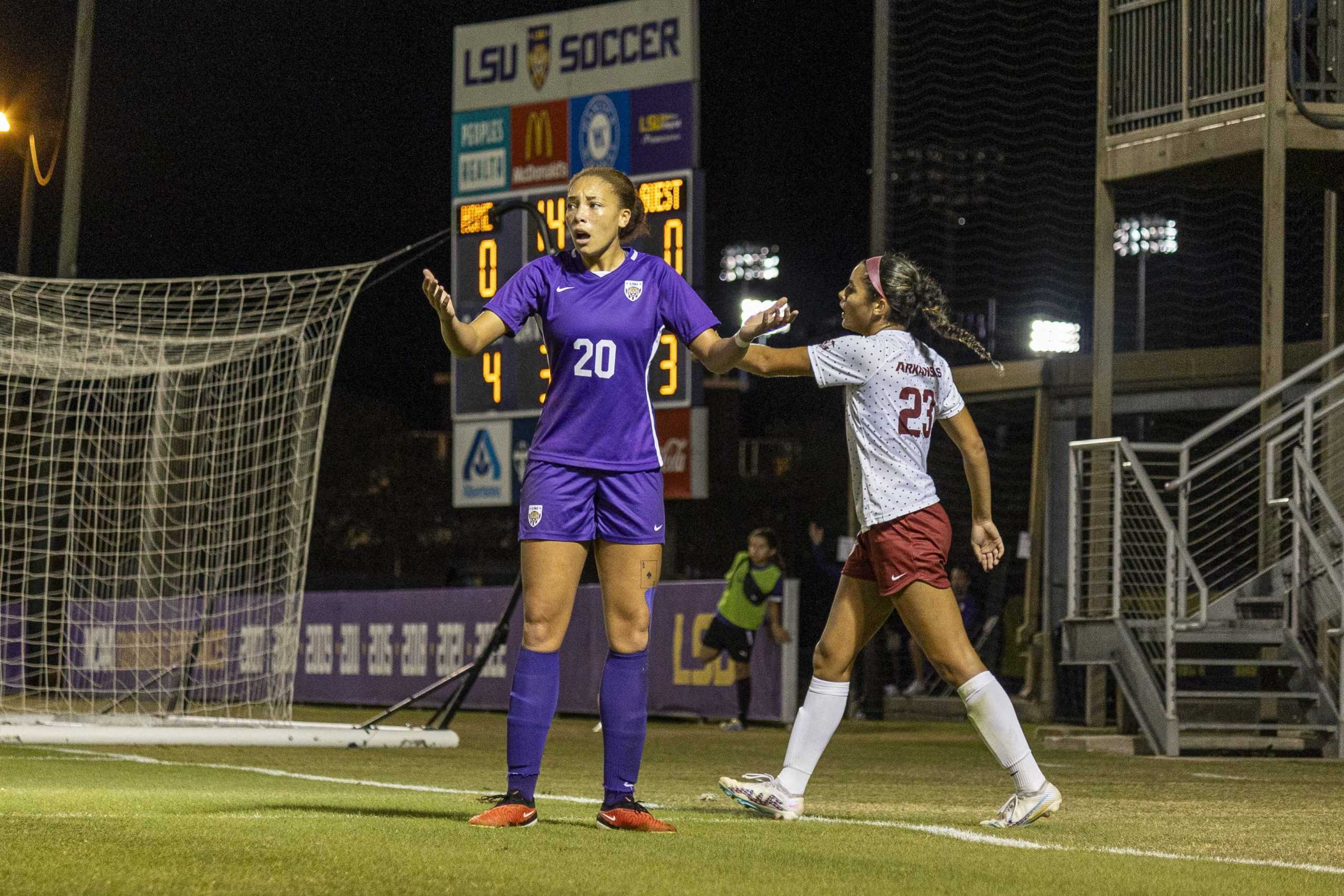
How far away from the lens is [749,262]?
5097 cm

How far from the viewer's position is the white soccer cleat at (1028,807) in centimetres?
630

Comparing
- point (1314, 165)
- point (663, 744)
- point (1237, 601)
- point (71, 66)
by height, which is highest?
point (71, 66)

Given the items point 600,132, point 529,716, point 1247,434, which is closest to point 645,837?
point 529,716

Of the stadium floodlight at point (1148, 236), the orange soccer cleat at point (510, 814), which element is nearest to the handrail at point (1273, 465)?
the orange soccer cleat at point (510, 814)

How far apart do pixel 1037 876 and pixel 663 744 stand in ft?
30.2

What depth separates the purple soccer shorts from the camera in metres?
5.76

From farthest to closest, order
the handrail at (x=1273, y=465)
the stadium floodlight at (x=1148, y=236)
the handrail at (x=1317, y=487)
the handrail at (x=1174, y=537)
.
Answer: the stadium floodlight at (x=1148, y=236), the handrail at (x=1273, y=465), the handrail at (x=1174, y=537), the handrail at (x=1317, y=487)

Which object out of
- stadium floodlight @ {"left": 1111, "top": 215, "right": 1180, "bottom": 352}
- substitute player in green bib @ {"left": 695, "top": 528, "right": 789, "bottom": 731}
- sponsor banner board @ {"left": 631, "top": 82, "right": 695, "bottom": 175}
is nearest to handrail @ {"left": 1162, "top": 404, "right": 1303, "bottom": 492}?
substitute player in green bib @ {"left": 695, "top": 528, "right": 789, "bottom": 731}

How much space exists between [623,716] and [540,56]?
14.7 m

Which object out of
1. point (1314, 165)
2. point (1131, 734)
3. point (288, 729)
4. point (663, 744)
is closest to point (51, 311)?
point (288, 729)

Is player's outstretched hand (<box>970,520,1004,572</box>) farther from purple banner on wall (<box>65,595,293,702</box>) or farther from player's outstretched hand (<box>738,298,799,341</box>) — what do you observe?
purple banner on wall (<box>65,595,293,702</box>)

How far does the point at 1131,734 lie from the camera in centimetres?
1395

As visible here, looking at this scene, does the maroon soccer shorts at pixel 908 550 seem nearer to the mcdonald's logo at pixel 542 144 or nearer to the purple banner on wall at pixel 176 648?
the purple banner on wall at pixel 176 648

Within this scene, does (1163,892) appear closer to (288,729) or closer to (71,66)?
(288,729)
